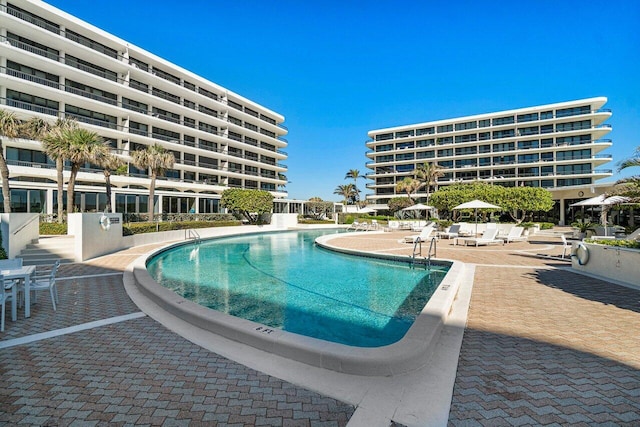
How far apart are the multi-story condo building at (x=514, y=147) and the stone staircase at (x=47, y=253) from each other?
47.9m

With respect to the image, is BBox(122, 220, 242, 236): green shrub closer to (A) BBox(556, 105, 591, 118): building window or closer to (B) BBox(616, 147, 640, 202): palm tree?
(B) BBox(616, 147, 640, 202): palm tree

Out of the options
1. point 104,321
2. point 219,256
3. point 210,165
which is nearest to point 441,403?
point 104,321

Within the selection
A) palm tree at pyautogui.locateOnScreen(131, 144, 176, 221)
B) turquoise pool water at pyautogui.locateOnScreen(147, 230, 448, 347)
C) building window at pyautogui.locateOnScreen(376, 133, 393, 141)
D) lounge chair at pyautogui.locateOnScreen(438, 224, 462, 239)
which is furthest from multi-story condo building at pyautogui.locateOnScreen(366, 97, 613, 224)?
palm tree at pyautogui.locateOnScreen(131, 144, 176, 221)

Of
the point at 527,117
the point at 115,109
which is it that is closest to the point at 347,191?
the point at 527,117

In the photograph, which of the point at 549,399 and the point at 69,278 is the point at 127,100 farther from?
the point at 549,399

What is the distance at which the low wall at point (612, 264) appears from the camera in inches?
291

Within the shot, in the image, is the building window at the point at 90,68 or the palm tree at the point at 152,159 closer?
the palm tree at the point at 152,159

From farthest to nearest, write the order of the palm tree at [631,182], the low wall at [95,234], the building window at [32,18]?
the building window at [32,18] < the low wall at [95,234] < the palm tree at [631,182]

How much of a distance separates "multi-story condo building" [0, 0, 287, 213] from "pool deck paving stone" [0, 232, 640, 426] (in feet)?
87.0

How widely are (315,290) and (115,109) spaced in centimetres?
3356

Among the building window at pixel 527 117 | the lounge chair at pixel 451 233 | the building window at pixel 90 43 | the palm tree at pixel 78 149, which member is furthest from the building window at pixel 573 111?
the building window at pixel 90 43

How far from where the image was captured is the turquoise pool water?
Result: 6.25 m

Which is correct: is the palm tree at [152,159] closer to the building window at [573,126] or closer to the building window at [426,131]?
the building window at [426,131]

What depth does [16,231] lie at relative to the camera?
11.5 meters
